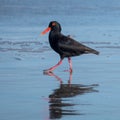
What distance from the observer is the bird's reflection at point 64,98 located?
734cm

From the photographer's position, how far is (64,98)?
27.1 ft

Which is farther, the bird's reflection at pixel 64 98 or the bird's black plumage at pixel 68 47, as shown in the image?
the bird's black plumage at pixel 68 47

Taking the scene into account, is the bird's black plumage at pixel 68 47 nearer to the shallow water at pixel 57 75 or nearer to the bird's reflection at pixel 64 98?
the shallow water at pixel 57 75

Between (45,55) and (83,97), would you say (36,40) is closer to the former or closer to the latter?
(45,55)

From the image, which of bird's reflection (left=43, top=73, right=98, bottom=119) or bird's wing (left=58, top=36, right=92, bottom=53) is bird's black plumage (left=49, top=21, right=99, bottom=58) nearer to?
bird's wing (left=58, top=36, right=92, bottom=53)

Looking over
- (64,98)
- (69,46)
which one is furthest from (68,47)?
(64,98)

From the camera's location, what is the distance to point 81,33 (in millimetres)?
16750

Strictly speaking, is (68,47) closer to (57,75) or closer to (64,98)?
(57,75)

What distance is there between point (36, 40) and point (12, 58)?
3159 millimetres

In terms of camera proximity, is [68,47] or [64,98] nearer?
[64,98]

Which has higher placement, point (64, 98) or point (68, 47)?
point (68, 47)

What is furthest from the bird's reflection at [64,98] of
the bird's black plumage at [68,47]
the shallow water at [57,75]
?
the bird's black plumage at [68,47]

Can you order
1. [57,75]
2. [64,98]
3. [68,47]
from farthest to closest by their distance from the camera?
1. [68,47]
2. [57,75]
3. [64,98]

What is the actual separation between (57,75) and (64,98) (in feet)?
7.03
